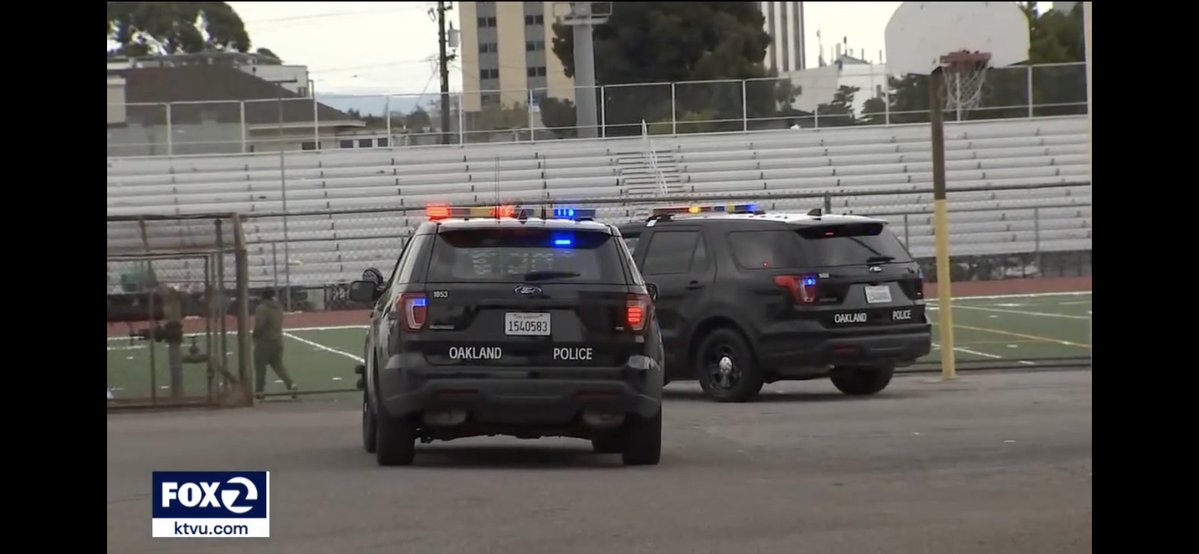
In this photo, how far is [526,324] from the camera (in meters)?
10.9

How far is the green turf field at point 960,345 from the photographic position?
1781 centimetres

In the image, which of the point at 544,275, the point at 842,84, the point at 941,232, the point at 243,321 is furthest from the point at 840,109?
the point at 544,275

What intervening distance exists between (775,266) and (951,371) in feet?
11.4

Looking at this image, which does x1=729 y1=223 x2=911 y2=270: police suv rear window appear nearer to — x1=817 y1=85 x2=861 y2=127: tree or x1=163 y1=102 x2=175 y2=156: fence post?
x1=817 y1=85 x2=861 y2=127: tree

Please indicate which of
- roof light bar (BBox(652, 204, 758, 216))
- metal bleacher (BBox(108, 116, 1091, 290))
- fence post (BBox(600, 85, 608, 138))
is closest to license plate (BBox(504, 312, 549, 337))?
roof light bar (BBox(652, 204, 758, 216))

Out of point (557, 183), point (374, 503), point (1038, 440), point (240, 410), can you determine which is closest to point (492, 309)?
point (374, 503)

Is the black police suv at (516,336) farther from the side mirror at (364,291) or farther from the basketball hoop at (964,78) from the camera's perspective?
the basketball hoop at (964,78)

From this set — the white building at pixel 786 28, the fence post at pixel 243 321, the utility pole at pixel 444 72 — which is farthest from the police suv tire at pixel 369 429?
the white building at pixel 786 28

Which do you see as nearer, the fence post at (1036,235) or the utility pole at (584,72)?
the utility pole at (584,72)

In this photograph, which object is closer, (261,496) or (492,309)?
(261,496)

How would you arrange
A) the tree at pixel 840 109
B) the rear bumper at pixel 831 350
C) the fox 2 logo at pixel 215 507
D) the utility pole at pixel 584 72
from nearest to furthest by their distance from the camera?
the fox 2 logo at pixel 215 507
the rear bumper at pixel 831 350
the utility pole at pixel 584 72
the tree at pixel 840 109

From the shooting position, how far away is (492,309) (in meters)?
10.9

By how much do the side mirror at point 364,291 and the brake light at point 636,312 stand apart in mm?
2231
